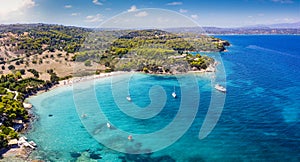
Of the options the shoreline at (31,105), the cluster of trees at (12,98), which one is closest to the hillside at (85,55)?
the shoreline at (31,105)

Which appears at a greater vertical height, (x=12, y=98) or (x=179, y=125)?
(x=12, y=98)

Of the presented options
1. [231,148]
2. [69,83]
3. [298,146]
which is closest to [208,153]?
[231,148]

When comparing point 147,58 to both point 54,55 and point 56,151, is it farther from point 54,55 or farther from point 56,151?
point 56,151

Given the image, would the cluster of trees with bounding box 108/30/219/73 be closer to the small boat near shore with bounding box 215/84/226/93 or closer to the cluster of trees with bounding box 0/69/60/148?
the small boat near shore with bounding box 215/84/226/93

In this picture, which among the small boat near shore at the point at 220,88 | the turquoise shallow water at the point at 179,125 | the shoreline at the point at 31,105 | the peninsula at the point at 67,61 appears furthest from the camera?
the peninsula at the point at 67,61

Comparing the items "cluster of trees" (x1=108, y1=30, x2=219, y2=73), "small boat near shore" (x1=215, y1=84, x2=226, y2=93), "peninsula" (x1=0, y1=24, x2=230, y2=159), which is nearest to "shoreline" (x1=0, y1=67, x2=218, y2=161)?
"peninsula" (x1=0, y1=24, x2=230, y2=159)

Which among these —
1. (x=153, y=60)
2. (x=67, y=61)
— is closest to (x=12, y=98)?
(x=67, y=61)

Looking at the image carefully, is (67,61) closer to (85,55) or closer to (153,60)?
(85,55)

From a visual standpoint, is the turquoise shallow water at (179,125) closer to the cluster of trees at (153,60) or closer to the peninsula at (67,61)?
the peninsula at (67,61)
